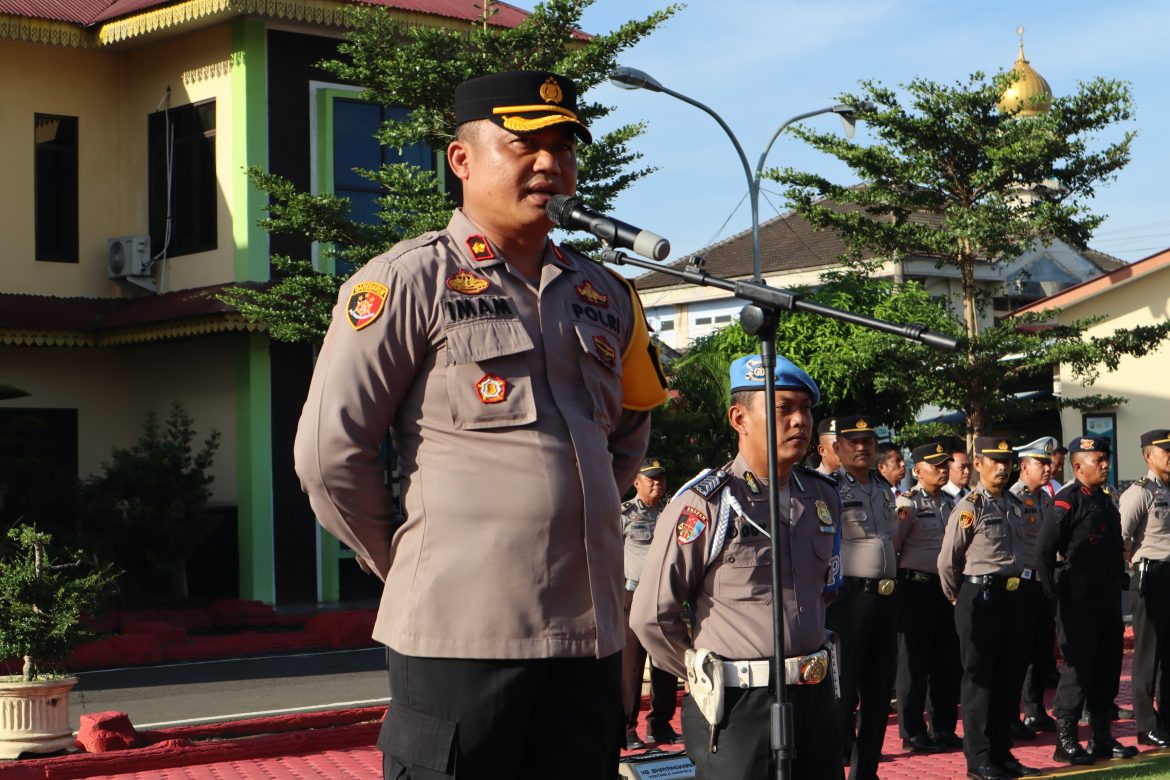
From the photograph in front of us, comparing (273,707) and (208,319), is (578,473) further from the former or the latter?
(208,319)

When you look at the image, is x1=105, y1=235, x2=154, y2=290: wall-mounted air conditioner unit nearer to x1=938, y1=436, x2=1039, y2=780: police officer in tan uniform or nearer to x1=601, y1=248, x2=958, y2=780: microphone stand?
x1=938, y1=436, x2=1039, y2=780: police officer in tan uniform

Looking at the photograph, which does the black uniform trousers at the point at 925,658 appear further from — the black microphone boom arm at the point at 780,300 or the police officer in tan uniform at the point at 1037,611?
the black microphone boom arm at the point at 780,300

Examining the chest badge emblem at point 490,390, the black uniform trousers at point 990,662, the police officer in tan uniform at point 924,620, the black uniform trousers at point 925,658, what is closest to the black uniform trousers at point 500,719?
the chest badge emblem at point 490,390

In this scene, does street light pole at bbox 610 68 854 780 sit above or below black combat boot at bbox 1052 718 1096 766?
above

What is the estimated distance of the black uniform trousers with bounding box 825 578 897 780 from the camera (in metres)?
8.35

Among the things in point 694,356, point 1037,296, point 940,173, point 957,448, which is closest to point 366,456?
point 957,448

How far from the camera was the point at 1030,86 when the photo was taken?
49.2 m

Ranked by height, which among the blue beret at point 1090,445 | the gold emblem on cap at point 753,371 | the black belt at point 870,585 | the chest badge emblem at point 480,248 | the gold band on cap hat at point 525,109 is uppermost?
the gold band on cap hat at point 525,109

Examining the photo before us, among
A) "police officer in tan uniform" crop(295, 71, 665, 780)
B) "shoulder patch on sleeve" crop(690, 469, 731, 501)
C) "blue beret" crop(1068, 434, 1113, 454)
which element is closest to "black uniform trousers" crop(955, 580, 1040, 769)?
"blue beret" crop(1068, 434, 1113, 454)

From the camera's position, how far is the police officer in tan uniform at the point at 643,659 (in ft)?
34.5

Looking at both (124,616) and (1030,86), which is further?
(1030,86)

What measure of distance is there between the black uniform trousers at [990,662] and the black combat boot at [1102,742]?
0.80 metres

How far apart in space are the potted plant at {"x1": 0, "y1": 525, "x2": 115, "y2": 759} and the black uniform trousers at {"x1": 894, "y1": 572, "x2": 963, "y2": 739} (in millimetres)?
5396

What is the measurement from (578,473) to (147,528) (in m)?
16.3
